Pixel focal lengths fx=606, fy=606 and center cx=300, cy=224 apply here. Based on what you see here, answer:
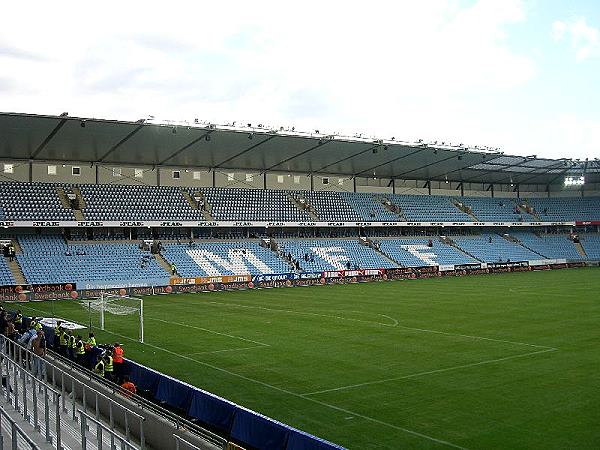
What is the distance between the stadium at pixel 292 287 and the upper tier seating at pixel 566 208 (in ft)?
1.04

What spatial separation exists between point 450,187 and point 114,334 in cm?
6191

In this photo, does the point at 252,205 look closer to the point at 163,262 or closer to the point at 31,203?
the point at 163,262

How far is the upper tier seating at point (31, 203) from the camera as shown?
49.5 metres

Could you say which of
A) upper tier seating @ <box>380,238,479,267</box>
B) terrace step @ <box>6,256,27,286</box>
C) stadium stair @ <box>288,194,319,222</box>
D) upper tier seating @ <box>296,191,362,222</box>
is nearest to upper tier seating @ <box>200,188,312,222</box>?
stadium stair @ <box>288,194,319,222</box>

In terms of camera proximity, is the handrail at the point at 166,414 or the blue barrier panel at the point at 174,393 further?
the blue barrier panel at the point at 174,393

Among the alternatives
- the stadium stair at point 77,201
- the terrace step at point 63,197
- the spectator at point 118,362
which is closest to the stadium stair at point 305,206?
the stadium stair at point 77,201

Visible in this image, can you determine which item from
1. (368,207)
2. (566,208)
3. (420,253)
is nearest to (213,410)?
(420,253)

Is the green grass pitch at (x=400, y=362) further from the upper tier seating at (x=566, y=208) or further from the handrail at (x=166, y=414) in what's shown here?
the upper tier seating at (x=566, y=208)

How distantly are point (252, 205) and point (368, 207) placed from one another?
1513 centimetres

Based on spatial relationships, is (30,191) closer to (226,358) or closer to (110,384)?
(226,358)

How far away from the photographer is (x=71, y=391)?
46.3ft

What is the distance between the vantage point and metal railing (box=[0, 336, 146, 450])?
11.5 metres

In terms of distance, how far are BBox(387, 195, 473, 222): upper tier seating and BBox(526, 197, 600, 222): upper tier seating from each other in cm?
1507

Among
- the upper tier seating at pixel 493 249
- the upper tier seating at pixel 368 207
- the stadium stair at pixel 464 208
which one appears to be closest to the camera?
the upper tier seating at pixel 368 207
